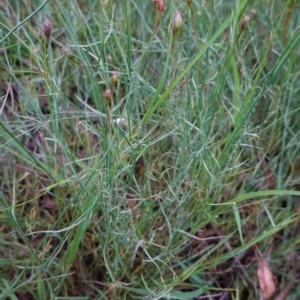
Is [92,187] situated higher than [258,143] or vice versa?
[92,187]

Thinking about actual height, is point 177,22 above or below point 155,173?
above

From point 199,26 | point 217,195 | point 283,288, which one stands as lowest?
point 283,288

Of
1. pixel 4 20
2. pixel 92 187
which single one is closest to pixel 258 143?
pixel 92 187

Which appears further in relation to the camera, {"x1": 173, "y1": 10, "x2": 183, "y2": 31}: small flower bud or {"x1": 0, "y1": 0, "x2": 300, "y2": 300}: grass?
{"x1": 0, "y1": 0, "x2": 300, "y2": 300}: grass

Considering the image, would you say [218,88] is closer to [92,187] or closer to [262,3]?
[92,187]

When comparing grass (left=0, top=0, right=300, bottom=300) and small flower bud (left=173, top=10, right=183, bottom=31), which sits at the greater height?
small flower bud (left=173, top=10, right=183, bottom=31)

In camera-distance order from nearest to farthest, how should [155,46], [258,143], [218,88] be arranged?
[218,88], [258,143], [155,46]

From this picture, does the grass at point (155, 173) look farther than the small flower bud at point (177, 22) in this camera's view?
Yes

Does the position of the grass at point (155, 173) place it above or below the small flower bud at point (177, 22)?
below
